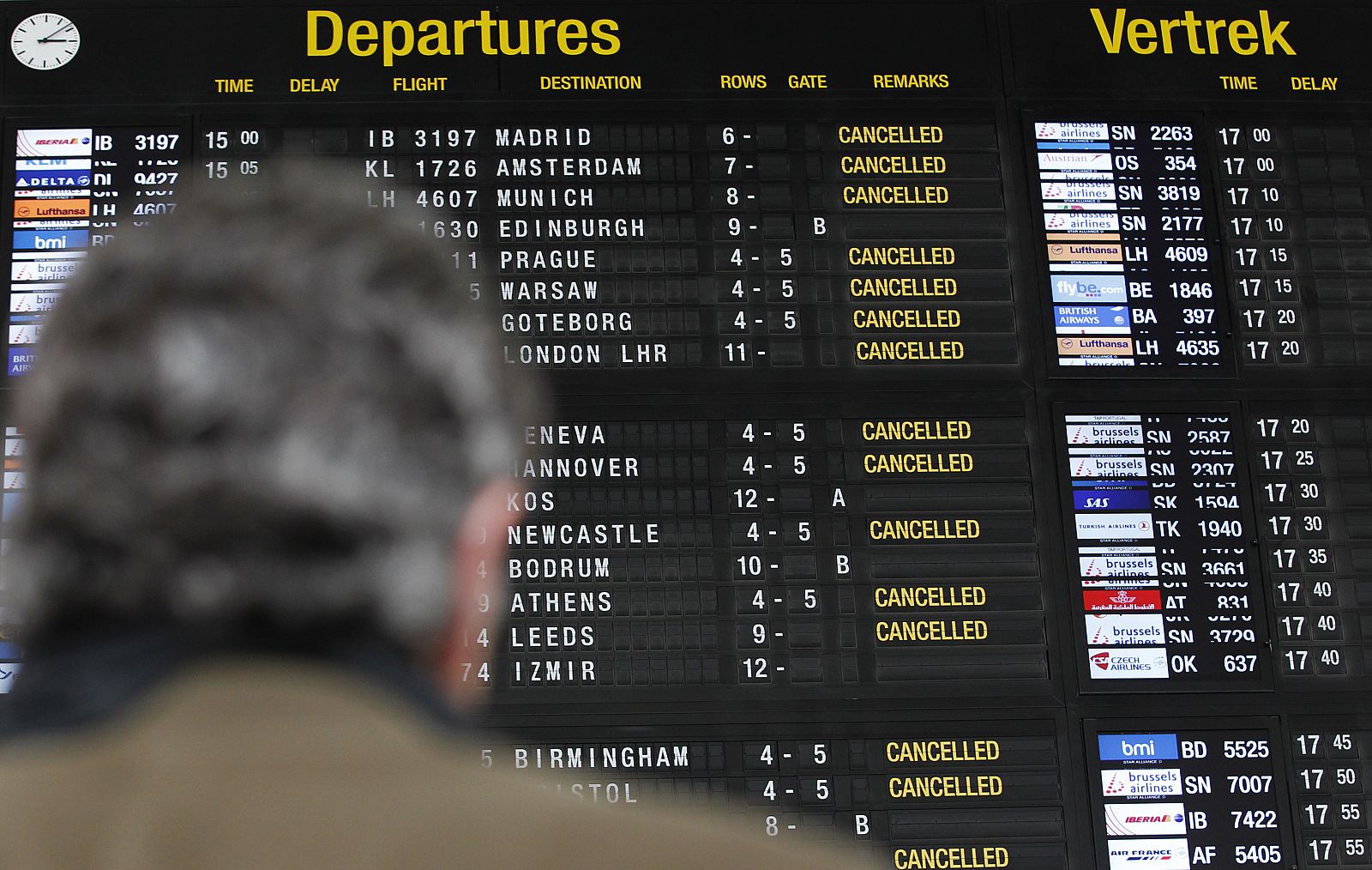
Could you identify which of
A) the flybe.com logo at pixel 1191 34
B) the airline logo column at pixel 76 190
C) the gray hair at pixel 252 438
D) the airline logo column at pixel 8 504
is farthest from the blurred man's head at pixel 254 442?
the flybe.com logo at pixel 1191 34

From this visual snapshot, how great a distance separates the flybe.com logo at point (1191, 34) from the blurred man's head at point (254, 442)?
4139mm

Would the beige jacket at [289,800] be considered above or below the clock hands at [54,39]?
below

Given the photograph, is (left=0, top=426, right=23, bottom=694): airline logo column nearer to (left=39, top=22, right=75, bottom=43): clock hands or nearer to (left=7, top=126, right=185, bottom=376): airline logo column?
(left=7, top=126, right=185, bottom=376): airline logo column

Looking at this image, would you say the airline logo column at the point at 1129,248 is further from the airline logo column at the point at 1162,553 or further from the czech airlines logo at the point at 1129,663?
the czech airlines logo at the point at 1129,663

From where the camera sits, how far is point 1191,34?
181 inches

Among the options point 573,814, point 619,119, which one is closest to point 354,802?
point 573,814

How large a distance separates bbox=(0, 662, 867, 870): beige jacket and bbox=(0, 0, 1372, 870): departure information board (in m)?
3.14

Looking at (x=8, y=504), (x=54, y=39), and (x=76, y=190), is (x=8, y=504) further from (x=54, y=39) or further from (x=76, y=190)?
(x=54, y=39)

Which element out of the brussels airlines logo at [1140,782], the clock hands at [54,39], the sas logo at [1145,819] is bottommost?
the sas logo at [1145,819]

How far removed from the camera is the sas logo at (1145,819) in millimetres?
3939

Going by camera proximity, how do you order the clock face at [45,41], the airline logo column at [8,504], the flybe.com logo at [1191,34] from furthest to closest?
1. the flybe.com logo at [1191,34]
2. the clock face at [45,41]
3. the airline logo column at [8,504]

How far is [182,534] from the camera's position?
733mm

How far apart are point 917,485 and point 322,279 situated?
346 cm

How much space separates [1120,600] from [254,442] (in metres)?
3.64
